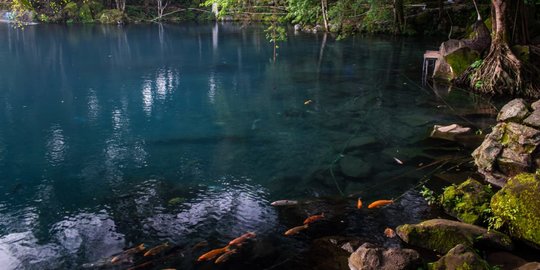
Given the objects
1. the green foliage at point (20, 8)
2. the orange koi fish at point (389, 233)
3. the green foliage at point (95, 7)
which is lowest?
the orange koi fish at point (389, 233)

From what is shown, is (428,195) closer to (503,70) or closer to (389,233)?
(389,233)

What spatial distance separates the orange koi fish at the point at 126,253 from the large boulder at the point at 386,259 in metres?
3.67

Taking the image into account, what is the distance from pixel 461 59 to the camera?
19562 millimetres

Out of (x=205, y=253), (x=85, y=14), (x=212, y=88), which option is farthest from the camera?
(x=85, y=14)

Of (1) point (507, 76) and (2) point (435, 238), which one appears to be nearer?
(2) point (435, 238)

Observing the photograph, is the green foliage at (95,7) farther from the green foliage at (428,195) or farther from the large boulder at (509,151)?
the green foliage at (428,195)

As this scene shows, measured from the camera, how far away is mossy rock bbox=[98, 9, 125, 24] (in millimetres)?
53938

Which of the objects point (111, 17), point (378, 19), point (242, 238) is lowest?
point (242, 238)

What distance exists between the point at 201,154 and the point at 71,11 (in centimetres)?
4865

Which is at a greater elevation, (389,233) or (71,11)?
(71,11)

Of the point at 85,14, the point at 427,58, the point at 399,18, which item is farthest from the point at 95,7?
the point at 427,58

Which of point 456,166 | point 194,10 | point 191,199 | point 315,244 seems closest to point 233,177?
point 191,199

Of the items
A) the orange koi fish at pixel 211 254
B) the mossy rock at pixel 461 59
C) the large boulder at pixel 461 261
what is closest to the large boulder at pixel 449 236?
the large boulder at pixel 461 261

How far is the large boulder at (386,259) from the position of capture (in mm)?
6344
